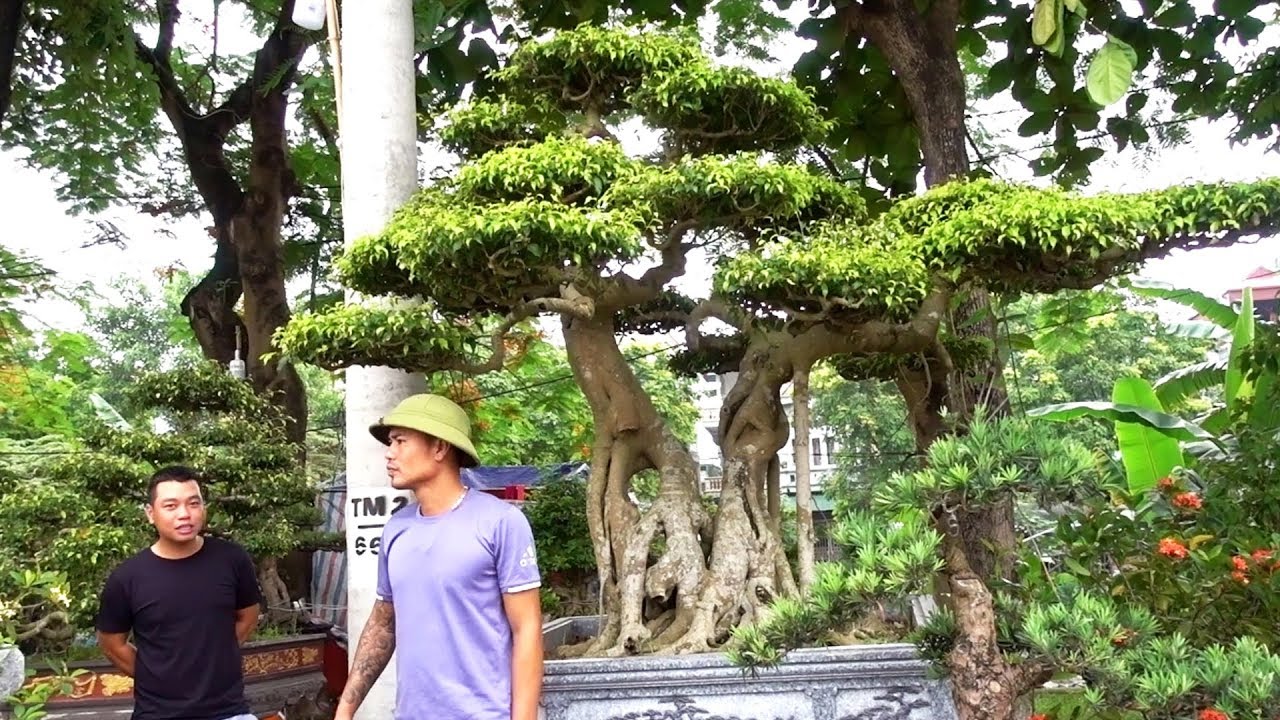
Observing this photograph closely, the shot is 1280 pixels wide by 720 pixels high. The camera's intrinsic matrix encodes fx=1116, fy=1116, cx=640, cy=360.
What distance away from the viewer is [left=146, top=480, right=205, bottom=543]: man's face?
9.20 feet

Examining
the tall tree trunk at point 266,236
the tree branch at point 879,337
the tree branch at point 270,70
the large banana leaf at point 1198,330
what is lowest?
the tree branch at point 879,337

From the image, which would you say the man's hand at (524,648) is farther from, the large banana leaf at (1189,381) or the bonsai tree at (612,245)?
the large banana leaf at (1189,381)

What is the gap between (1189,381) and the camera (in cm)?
Answer: 864

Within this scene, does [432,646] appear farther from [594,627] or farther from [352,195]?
[594,627]

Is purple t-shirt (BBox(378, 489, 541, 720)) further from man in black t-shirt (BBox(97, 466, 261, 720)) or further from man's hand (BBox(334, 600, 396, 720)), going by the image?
man in black t-shirt (BBox(97, 466, 261, 720))

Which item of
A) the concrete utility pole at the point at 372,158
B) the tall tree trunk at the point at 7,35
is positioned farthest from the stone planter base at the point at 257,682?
the tall tree trunk at the point at 7,35

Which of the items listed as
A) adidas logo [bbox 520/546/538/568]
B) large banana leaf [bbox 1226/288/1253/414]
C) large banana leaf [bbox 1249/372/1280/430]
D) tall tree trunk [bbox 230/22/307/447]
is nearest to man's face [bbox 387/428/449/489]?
adidas logo [bbox 520/546/538/568]

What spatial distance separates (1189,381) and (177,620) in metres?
7.98

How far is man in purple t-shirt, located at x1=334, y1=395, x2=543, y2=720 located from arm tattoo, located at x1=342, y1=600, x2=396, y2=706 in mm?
112

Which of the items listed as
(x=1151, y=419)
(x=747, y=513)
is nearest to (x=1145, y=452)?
(x=1151, y=419)

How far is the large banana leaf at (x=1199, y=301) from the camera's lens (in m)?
7.61

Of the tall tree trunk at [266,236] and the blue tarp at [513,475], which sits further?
the blue tarp at [513,475]

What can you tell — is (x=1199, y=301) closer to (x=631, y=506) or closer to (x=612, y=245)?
(x=631, y=506)

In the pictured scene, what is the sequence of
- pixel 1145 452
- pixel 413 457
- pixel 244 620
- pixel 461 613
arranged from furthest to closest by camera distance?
pixel 1145 452 < pixel 244 620 < pixel 413 457 < pixel 461 613
